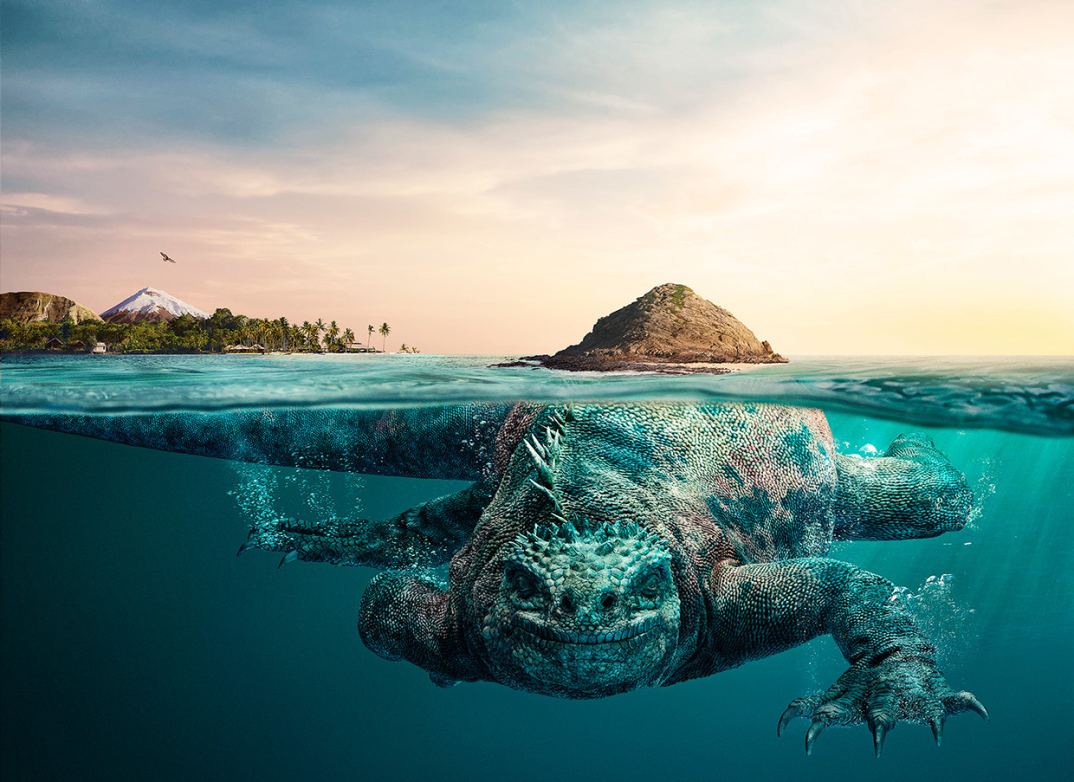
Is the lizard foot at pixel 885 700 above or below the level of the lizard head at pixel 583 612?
below

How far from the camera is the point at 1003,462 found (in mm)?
15820

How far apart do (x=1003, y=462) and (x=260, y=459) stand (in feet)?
57.4

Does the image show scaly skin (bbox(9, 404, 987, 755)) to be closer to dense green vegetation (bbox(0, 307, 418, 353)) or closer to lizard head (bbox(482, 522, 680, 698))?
lizard head (bbox(482, 522, 680, 698))

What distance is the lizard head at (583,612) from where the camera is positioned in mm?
3057

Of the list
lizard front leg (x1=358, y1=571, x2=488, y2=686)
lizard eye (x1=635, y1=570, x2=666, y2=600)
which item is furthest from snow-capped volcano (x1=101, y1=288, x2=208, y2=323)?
lizard eye (x1=635, y1=570, x2=666, y2=600)

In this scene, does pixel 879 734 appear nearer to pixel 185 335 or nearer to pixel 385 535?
pixel 385 535

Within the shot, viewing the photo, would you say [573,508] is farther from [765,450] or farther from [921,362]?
[921,362]

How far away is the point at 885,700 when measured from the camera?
3.06 metres

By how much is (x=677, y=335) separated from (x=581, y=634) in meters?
5.83

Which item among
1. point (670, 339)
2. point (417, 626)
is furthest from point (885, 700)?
point (670, 339)

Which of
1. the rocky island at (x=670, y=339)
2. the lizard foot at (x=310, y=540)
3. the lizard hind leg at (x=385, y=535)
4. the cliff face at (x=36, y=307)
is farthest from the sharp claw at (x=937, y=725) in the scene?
the cliff face at (x=36, y=307)

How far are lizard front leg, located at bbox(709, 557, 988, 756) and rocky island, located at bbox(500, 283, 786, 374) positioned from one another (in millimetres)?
4304

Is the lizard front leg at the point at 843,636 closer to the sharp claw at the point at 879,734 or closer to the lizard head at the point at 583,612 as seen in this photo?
the sharp claw at the point at 879,734

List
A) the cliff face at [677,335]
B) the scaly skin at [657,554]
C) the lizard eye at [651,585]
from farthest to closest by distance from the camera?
the cliff face at [677,335] < the lizard eye at [651,585] < the scaly skin at [657,554]
